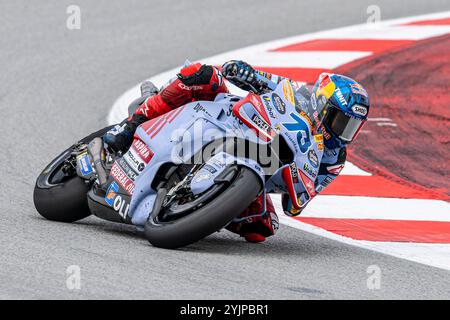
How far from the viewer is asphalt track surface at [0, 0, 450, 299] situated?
5789mm

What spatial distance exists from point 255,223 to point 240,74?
898 mm

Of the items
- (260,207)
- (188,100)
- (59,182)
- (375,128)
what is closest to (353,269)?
(260,207)

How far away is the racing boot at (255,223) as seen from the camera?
22.8 feet

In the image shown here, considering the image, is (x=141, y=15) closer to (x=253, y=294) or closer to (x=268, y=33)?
(x=268, y=33)

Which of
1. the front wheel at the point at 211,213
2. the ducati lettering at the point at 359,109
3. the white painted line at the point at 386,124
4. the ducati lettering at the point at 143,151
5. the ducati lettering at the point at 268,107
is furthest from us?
the white painted line at the point at 386,124

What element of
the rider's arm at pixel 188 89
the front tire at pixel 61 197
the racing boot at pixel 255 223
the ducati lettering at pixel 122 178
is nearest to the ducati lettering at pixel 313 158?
the racing boot at pixel 255 223

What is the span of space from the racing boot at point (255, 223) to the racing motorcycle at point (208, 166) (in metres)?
0.21

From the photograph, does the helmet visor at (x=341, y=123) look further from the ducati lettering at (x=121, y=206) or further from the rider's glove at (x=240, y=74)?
the ducati lettering at (x=121, y=206)

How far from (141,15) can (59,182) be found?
266 inches

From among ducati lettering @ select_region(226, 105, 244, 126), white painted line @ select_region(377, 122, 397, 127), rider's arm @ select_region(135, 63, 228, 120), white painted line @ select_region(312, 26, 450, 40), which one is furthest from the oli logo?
white painted line @ select_region(312, 26, 450, 40)

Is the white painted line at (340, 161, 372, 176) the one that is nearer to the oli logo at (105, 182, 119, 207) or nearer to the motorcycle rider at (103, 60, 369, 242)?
the motorcycle rider at (103, 60, 369, 242)

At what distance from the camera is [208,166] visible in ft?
21.5

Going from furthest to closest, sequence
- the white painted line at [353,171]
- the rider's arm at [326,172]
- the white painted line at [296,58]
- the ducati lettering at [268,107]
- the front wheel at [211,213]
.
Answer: the white painted line at [296,58] → the white painted line at [353,171] → the rider's arm at [326,172] → the ducati lettering at [268,107] → the front wheel at [211,213]

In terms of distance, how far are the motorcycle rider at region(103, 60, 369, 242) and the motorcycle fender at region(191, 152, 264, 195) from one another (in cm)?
46
